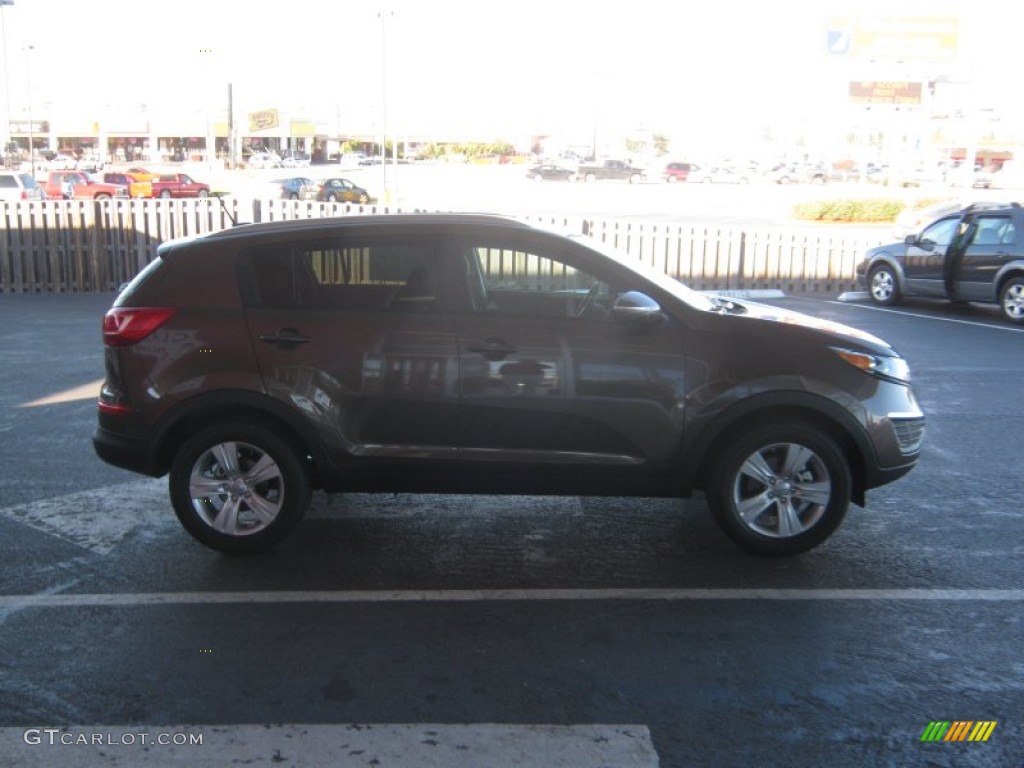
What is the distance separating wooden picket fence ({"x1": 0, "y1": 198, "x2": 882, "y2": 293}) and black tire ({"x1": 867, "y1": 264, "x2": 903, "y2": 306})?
1657 millimetres

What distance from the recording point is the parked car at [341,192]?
4047 cm

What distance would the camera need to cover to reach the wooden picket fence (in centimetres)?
1725

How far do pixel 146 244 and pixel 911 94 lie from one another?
50.9m

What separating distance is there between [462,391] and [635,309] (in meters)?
1.00

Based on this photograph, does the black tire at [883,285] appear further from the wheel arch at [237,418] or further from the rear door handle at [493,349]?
the wheel arch at [237,418]

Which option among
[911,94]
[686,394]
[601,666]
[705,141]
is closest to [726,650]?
[601,666]

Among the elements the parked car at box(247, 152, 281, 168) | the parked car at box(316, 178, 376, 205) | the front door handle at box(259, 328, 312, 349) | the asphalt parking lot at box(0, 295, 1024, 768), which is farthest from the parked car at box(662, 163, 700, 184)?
the front door handle at box(259, 328, 312, 349)

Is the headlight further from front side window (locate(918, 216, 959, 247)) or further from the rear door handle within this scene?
front side window (locate(918, 216, 959, 247))

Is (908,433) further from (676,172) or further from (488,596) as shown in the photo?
(676,172)

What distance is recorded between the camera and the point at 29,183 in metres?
37.2

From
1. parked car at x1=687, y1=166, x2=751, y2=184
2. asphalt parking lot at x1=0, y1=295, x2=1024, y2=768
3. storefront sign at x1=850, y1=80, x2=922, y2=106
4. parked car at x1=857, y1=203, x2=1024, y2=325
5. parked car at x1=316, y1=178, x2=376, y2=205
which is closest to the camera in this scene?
asphalt parking lot at x1=0, y1=295, x2=1024, y2=768

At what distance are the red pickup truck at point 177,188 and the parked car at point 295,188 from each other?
5791mm

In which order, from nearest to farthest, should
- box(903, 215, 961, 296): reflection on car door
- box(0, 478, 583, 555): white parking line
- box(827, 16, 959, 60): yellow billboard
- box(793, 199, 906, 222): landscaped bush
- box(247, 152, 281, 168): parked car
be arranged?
box(0, 478, 583, 555): white parking line, box(903, 215, 961, 296): reflection on car door, box(793, 199, 906, 222): landscaped bush, box(827, 16, 959, 60): yellow billboard, box(247, 152, 281, 168): parked car

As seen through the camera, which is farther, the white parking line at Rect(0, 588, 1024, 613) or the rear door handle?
the rear door handle
